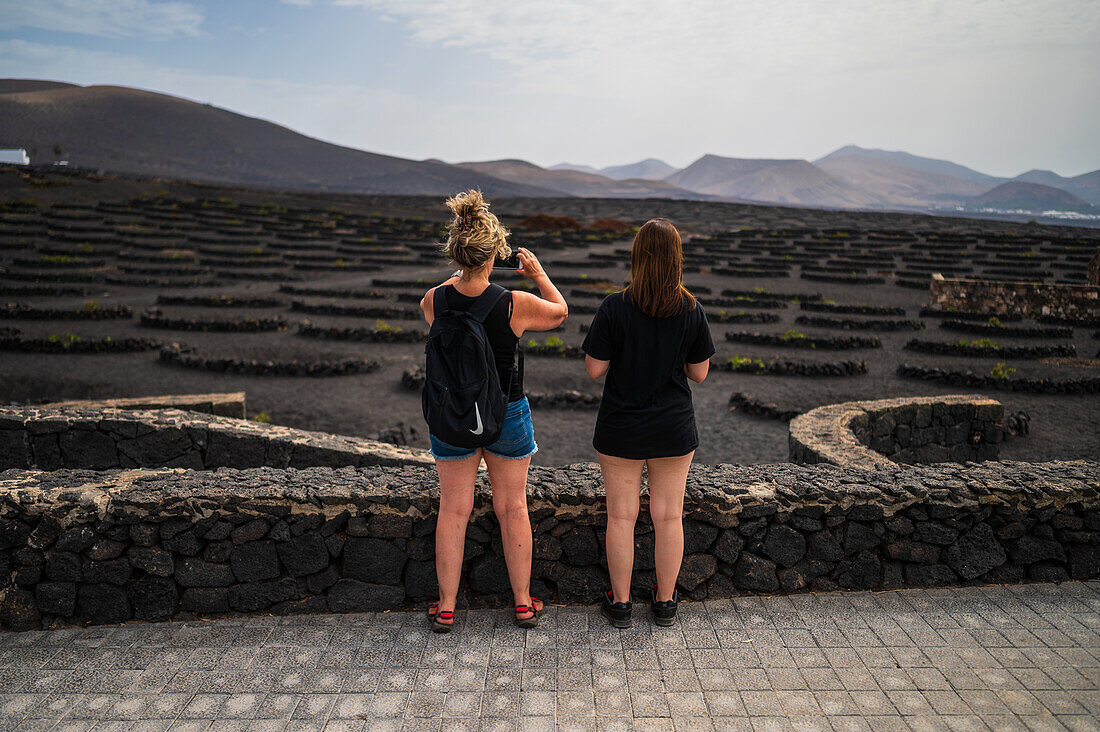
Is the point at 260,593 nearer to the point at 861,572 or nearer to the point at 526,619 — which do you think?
the point at 526,619

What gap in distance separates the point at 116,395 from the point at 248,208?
1685 inches

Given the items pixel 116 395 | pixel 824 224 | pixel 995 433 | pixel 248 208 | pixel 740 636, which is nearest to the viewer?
pixel 740 636

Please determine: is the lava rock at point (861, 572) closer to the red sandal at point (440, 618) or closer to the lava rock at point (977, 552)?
the lava rock at point (977, 552)

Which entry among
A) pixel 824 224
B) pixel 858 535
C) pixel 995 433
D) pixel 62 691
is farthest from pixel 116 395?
pixel 824 224

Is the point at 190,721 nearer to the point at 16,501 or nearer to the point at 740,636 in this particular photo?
the point at 16,501

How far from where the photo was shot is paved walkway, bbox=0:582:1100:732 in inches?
127

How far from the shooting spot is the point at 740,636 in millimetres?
3936

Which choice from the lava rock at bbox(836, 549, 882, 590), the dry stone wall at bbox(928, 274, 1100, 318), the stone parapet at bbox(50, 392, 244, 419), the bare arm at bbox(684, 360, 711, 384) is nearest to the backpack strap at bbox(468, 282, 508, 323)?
the bare arm at bbox(684, 360, 711, 384)

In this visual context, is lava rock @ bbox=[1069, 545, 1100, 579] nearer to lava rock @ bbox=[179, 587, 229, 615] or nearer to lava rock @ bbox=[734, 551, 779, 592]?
lava rock @ bbox=[734, 551, 779, 592]

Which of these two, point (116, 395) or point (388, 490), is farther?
point (116, 395)

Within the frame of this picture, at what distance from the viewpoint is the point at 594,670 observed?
11.8ft

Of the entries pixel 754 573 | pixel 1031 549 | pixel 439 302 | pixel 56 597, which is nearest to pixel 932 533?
pixel 1031 549

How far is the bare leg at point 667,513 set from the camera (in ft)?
12.8

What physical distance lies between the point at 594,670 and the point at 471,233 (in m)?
2.46
